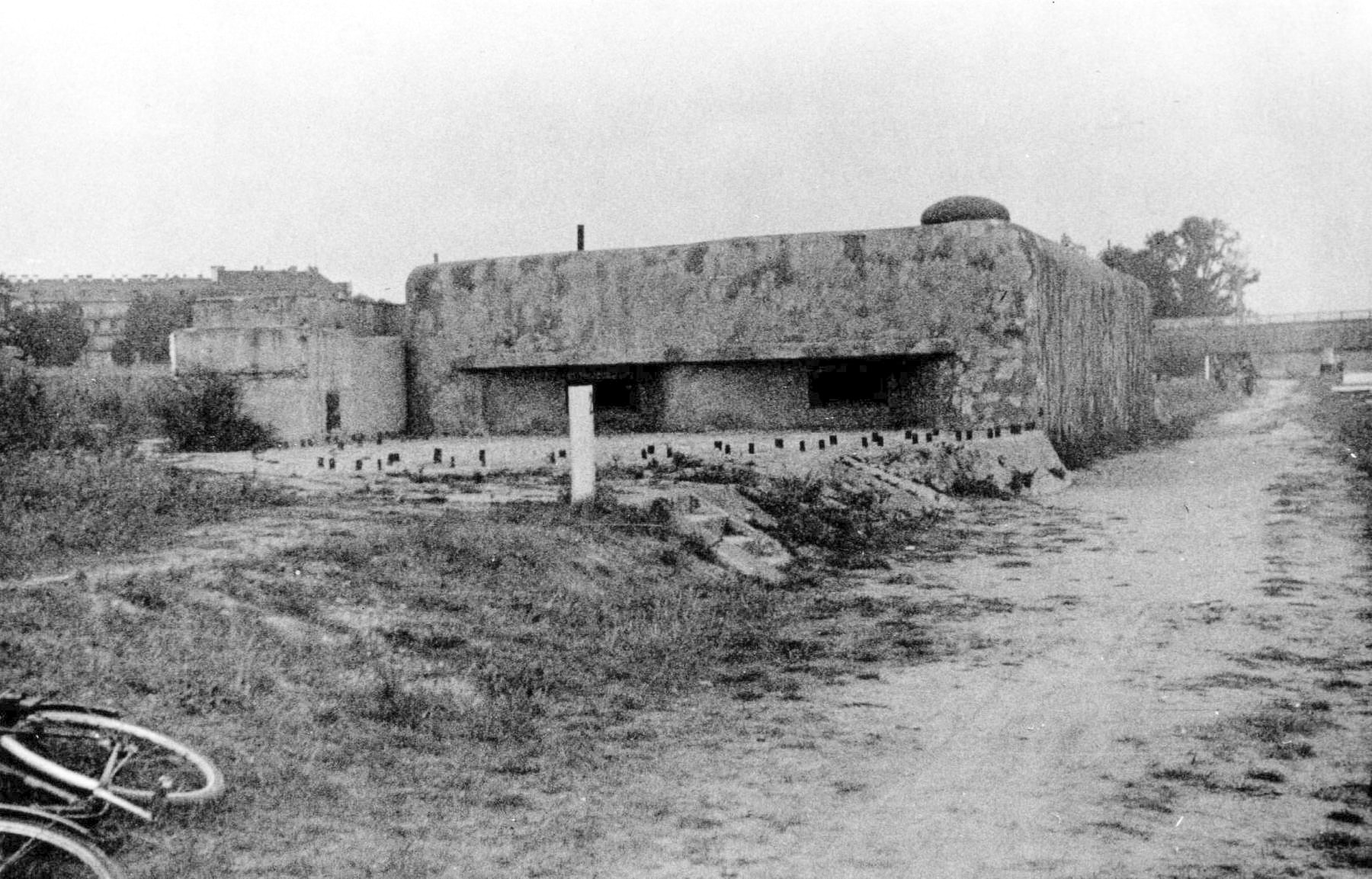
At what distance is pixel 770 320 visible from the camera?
62.0 ft

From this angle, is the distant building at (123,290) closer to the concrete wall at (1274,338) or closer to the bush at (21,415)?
the concrete wall at (1274,338)

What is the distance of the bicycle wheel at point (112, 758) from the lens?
4.05m

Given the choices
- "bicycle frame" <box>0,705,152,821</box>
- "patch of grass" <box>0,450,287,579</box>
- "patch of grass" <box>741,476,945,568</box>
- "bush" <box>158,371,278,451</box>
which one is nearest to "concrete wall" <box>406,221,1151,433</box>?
"bush" <box>158,371,278,451</box>

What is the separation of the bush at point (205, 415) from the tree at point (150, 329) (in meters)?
41.3

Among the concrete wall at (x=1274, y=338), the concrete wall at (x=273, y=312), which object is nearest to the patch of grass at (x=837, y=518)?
the concrete wall at (x=273, y=312)

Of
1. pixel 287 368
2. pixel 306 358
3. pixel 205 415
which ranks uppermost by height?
pixel 306 358

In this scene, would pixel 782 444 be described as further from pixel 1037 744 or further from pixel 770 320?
pixel 1037 744

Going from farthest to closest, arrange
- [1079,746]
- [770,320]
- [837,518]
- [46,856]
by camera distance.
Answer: [770,320]
[837,518]
[1079,746]
[46,856]

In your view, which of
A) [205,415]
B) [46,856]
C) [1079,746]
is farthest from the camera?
[205,415]

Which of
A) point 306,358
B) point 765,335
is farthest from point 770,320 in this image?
point 306,358

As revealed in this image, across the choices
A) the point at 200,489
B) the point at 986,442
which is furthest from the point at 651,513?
the point at 986,442

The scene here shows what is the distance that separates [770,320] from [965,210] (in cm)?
401

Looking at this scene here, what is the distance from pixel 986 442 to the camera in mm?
16562

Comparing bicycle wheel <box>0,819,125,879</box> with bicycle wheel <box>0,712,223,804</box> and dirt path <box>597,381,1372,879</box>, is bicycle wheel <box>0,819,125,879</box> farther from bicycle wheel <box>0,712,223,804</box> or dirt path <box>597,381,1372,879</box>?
dirt path <box>597,381,1372,879</box>
